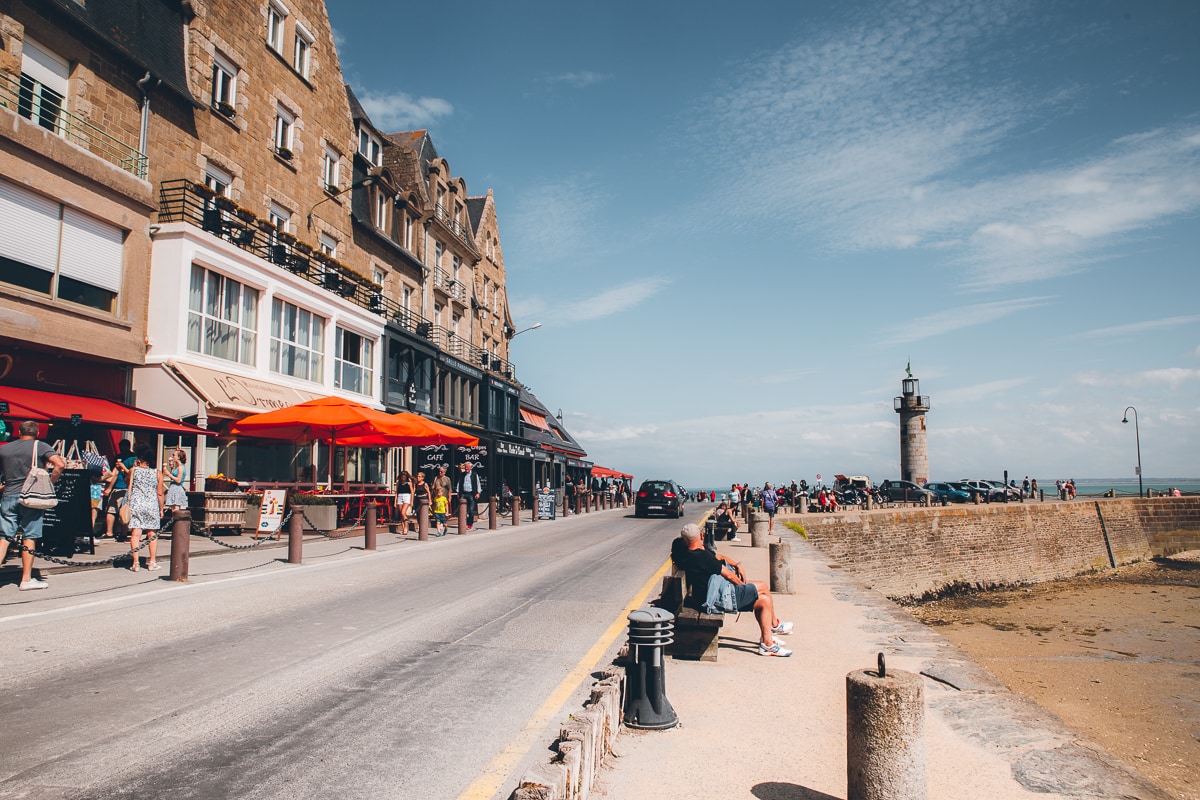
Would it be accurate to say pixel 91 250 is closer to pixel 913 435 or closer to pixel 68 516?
pixel 68 516

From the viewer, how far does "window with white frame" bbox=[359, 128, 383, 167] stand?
2906 cm

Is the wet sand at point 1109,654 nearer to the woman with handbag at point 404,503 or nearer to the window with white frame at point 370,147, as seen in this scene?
the woman with handbag at point 404,503

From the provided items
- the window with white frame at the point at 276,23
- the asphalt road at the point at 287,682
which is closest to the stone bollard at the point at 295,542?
the asphalt road at the point at 287,682

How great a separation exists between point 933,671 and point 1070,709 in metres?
7.76

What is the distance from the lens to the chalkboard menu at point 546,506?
29422mm

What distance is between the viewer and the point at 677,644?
6594 mm

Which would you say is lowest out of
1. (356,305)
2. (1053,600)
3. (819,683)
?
(1053,600)

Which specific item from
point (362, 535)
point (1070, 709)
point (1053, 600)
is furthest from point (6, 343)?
point (1053, 600)

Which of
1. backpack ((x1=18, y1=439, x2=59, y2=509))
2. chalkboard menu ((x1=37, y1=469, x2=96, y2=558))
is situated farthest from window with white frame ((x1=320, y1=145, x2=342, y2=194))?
backpack ((x1=18, y1=439, x2=59, y2=509))

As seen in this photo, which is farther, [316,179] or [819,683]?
[316,179]

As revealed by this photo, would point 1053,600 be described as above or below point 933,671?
below

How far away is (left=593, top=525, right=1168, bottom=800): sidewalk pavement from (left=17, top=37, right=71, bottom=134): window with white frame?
1665 cm

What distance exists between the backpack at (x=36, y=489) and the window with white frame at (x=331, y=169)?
18791 millimetres

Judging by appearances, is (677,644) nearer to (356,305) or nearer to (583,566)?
(583,566)
